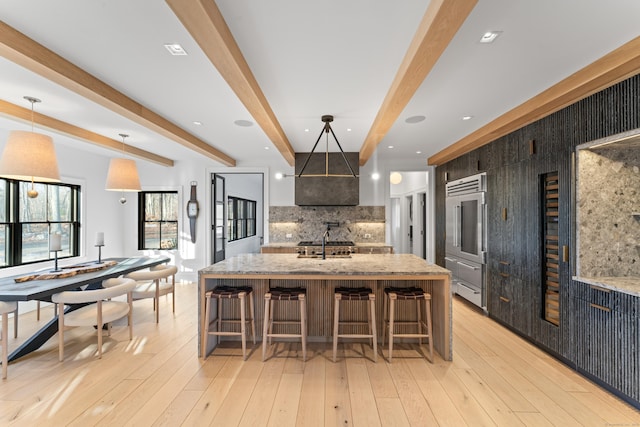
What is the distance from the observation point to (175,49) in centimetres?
212

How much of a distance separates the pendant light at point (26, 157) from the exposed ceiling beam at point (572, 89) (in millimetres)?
4679

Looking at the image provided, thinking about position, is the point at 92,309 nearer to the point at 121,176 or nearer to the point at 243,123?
the point at 121,176

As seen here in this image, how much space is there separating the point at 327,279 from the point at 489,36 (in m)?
2.37

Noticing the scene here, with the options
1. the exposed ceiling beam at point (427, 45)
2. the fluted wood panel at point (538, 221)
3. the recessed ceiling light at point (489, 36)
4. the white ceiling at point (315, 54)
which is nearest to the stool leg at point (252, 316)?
the white ceiling at point (315, 54)

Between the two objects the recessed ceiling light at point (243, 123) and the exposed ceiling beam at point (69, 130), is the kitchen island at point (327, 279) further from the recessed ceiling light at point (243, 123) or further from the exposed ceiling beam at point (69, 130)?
the exposed ceiling beam at point (69, 130)

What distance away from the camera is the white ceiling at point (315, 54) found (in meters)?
1.74

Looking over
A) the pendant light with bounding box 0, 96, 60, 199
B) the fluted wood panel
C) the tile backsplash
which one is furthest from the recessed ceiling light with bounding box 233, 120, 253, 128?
the fluted wood panel

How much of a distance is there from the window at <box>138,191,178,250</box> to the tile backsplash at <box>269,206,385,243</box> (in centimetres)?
213

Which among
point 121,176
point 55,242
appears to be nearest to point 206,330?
point 55,242

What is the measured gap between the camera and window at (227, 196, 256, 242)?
8318 mm

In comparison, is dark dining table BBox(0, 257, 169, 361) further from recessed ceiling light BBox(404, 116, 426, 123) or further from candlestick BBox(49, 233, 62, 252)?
recessed ceiling light BBox(404, 116, 426, 123)

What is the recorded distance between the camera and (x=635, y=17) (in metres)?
1.77

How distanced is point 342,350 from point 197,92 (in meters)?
2.91

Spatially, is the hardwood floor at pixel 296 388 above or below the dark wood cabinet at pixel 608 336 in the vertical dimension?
below
